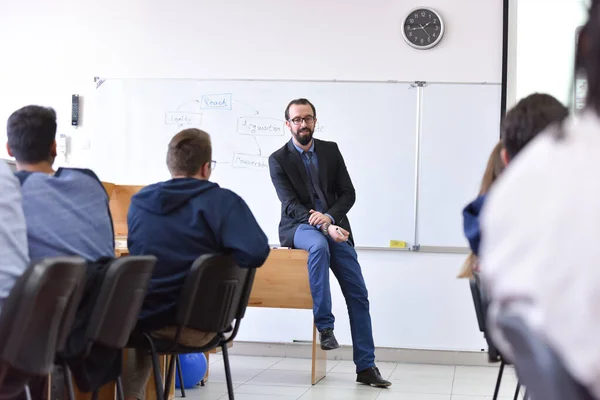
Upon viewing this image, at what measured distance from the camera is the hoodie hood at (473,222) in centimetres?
237

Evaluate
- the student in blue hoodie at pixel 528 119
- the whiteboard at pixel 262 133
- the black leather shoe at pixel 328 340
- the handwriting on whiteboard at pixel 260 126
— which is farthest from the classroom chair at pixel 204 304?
the handwriting on whiteboard at pixel 260 126

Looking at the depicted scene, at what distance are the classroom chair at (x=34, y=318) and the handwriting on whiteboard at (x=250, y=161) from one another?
388 cm

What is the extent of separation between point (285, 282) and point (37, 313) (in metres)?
2.81

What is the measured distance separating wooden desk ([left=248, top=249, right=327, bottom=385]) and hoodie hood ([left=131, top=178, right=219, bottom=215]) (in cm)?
164

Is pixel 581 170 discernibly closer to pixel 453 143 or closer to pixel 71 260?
pixel 71 260

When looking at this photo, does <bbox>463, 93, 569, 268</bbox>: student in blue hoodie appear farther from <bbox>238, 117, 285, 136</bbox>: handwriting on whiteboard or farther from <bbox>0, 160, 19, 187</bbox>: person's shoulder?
<bbox>238, 117, 285, 136</bbox>: handwriting on whiteboard

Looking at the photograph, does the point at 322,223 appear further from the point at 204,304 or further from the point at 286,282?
the point at 204,304

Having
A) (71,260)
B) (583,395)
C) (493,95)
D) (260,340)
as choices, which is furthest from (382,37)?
(583,395)

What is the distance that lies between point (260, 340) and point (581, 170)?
17.0 ft

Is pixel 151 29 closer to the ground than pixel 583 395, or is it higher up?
higher up

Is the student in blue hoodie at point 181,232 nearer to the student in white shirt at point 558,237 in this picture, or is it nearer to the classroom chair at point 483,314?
the classroom chair at point 483,314

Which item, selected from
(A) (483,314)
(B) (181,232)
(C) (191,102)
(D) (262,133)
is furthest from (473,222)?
(C) (191,102)

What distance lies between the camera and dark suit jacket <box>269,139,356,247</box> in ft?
15.9

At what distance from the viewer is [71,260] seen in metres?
1.96
